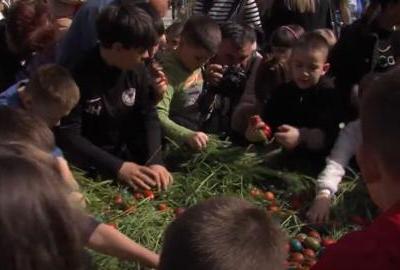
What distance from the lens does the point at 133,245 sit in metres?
2.87

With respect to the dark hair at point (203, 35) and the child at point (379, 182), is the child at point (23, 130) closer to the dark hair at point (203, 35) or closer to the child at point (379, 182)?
the child at point (379, 182)

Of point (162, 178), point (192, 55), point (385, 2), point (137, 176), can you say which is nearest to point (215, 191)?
point (162, 178)

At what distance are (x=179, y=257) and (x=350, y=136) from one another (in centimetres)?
254

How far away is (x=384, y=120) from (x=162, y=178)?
6.71 ft

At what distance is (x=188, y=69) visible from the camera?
4844mm

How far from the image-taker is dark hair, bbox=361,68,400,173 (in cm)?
194

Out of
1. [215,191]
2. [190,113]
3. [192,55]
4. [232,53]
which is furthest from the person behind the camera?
[232,53]

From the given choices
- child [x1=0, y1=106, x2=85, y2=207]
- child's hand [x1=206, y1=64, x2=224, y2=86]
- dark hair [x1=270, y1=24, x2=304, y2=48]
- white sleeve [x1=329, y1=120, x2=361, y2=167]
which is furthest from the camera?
dark hair [x1=270, y1=24, x2=304, y2=48]

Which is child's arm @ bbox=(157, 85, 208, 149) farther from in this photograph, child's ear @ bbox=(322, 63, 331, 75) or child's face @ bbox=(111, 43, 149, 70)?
child's ear @ bbox=(322, 63, 331, 75)

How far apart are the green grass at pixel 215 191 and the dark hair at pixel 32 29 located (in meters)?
1.23

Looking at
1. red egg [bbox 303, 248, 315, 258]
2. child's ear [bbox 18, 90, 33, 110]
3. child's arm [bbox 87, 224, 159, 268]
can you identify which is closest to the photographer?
child's ear [bbox 18, 90, 33, 110]

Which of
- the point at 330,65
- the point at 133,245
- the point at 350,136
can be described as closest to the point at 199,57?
the point at 330,65

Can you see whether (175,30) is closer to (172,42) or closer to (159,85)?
(172,42)

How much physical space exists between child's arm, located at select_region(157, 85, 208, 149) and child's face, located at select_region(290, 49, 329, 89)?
0.64 m
